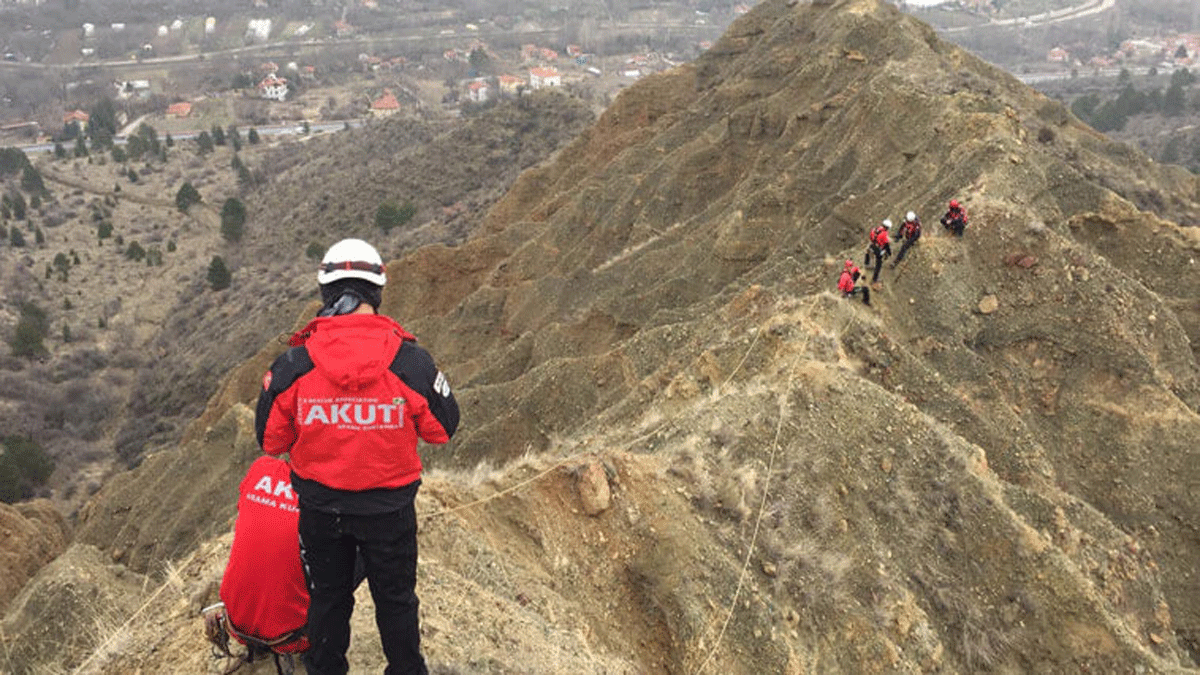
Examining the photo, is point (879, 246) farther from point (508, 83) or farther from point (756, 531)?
point (508, 83)

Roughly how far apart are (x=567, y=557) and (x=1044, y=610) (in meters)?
6.41

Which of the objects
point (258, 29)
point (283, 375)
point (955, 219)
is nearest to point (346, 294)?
point (283, 375)

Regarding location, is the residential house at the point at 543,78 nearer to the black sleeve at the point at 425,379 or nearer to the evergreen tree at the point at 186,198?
the evergreen tree at the point at 186,198

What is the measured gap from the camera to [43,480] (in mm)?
30828

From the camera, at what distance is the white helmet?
4.54m

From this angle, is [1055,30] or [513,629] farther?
[1055,30]

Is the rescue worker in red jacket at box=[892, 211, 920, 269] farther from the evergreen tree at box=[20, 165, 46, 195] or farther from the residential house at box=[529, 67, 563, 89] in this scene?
the residential house at box=[529, 67, 563, 89]

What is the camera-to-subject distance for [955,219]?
15766mm

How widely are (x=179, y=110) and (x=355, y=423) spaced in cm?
13403

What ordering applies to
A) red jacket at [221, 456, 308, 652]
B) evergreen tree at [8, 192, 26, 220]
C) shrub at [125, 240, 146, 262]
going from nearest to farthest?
red jacket at [221, 456, 308, 652] < shrub at [125, 240, 146, 262] < evergreen tree at [8, 192, 26, 220]

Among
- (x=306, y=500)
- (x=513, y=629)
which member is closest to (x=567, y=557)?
(x=513, y=629)

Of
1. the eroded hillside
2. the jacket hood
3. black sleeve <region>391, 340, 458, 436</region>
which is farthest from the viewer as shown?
the eroded hillside

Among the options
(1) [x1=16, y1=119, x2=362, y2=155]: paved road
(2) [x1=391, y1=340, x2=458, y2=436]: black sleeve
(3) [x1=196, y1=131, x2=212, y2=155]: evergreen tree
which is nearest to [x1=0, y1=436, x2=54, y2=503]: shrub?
(2) [x1=391, y1=340, x2=458, y2=436]: black sleeve

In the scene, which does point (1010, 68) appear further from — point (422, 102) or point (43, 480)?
point (43, 480)
